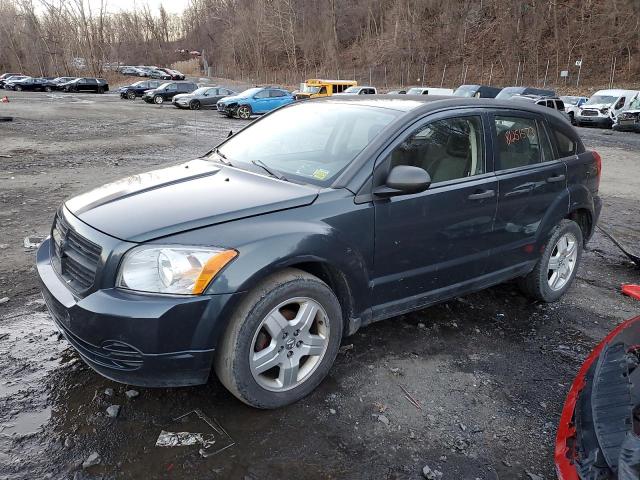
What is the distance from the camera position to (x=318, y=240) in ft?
9.00

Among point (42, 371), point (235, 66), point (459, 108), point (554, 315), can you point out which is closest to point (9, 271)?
point (42, 371)

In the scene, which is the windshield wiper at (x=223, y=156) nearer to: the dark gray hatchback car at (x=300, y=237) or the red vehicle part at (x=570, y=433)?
the dark gray hatchback car at (x=300, y=237)

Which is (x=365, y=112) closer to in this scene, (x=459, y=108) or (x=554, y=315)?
(x=459, y=108)

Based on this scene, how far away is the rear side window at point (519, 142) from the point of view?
3.76 meters

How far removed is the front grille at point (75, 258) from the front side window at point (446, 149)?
6.10 feet

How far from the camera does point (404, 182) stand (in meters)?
2.92

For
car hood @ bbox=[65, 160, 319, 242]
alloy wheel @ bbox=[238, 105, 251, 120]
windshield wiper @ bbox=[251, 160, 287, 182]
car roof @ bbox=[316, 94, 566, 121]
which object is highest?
car roof @ bbox=[316, 94, 566, 121]

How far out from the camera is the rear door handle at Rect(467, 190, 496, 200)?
347 cm

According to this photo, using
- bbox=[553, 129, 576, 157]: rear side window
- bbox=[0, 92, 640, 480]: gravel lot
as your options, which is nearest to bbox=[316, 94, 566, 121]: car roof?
bbox=[553, 129, 576, 157]: rear side window

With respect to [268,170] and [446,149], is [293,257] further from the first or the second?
[446,149]

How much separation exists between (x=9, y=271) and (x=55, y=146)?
9.76m

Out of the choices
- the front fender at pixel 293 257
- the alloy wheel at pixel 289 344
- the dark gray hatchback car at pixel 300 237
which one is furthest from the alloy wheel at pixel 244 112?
the alloy wheel at pixel 289 344

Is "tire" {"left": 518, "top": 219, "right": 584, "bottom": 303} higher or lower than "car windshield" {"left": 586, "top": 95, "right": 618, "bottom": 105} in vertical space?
lower

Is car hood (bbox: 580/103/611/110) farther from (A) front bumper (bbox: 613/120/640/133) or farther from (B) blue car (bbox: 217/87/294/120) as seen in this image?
(B) blue car (bbox: 217/87/294/120)
